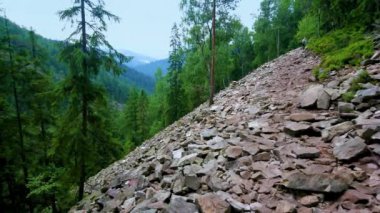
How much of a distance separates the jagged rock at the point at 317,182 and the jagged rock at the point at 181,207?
7.25ft

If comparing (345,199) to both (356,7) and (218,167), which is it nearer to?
(218,167)

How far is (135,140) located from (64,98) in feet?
108

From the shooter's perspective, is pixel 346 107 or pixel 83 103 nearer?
pixel 346 107

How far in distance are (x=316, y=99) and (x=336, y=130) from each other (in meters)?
2.66

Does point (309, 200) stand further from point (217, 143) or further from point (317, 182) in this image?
point (217, 143)

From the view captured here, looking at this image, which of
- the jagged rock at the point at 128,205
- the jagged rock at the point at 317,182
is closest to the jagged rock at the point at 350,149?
the jagged rock at the point at 317,182

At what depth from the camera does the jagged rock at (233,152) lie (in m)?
9.04

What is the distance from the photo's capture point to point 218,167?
873 centimetres

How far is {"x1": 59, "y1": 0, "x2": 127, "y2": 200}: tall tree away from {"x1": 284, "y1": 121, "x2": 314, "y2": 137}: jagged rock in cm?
749

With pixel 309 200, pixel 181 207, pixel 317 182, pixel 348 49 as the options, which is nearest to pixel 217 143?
pixel 181 207

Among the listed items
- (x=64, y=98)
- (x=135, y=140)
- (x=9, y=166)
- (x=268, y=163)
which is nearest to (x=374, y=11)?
(x=268, y=163)

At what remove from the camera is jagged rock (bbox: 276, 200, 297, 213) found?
6172 millimetres

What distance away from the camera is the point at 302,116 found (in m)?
10.3

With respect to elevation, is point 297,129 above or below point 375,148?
above
